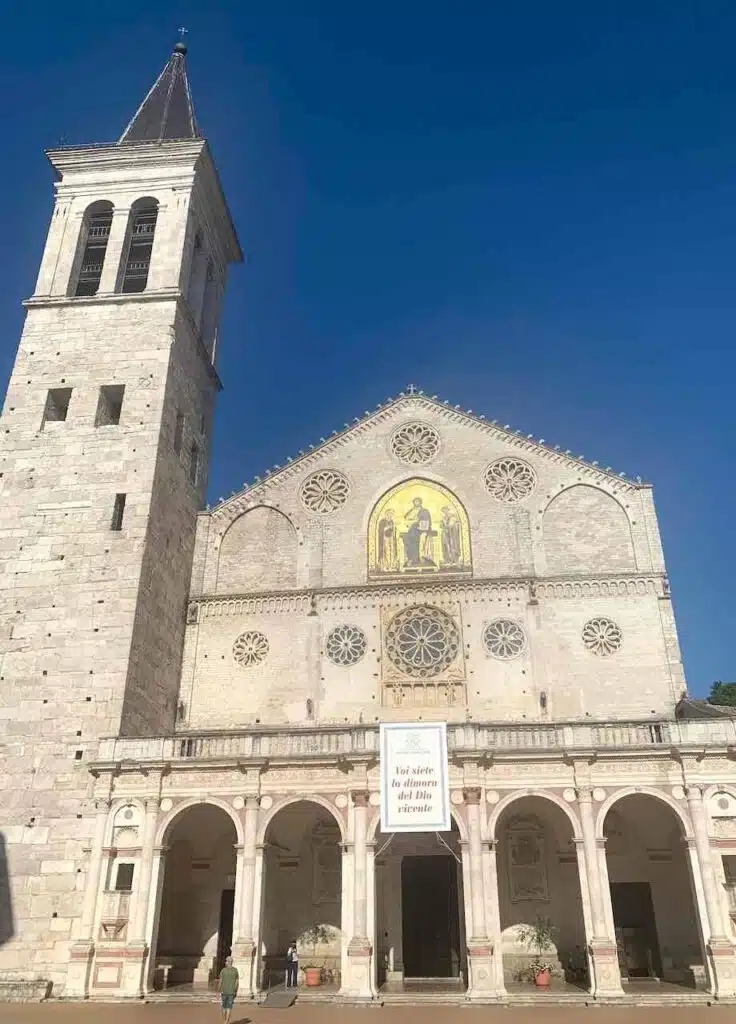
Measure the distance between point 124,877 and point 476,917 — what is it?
8021mm

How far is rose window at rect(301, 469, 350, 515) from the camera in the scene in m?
26.8

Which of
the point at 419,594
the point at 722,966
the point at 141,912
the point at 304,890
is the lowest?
the point at 722,966

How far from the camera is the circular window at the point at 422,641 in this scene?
2375cm

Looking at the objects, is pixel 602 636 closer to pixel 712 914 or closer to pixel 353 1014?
pixel 712 914

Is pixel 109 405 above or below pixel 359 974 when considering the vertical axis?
above

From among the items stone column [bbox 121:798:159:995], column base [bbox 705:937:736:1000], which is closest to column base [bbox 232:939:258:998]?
stone column [bbox 121:798:159:995]

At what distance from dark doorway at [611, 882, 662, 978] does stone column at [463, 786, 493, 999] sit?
468 centimetres

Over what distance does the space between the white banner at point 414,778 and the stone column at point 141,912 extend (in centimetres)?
560

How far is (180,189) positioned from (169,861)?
873 inches

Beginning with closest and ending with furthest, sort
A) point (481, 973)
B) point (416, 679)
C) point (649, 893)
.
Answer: point (481, 973) < point (649, 893) < point (416, 679)

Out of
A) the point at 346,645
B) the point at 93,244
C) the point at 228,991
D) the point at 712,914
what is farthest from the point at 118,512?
the point at 712,914

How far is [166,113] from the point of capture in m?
32.2

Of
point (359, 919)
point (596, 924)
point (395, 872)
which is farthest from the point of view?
point (395, 872)

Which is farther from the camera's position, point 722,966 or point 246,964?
point 246,964
